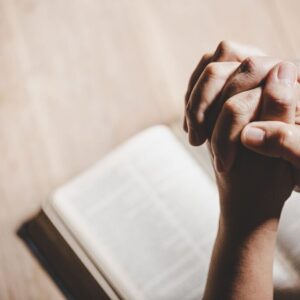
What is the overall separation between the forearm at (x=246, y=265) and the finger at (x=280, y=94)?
0.42ft

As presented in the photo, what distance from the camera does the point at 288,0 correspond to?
2.66 ft

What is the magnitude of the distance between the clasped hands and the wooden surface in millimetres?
215

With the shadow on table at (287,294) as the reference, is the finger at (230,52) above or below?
above

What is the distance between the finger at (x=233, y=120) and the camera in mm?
479

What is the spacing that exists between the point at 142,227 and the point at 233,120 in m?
0.23

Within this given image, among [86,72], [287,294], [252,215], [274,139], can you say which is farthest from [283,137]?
[86,72]

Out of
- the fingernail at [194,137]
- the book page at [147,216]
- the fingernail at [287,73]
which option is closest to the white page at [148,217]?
the book page at [147,216]

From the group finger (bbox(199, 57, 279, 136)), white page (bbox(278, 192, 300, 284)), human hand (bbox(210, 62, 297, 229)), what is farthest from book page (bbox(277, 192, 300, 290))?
finger (bbox(199, 57, 279, 136))

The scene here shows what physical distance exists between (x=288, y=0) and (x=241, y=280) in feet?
1.82

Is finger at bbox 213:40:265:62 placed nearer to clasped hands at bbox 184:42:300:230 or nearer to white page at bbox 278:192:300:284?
clasped hands at bbox 184:42:300:230

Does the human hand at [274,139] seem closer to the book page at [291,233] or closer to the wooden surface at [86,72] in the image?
the book page at [291,233]

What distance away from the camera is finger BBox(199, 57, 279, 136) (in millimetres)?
497

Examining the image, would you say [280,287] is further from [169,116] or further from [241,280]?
[169,116]

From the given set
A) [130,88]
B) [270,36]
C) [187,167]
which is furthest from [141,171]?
[270,36]
